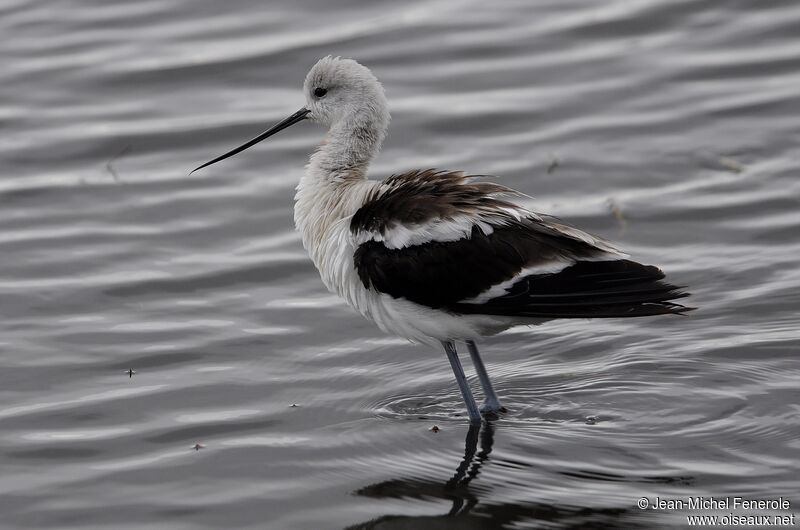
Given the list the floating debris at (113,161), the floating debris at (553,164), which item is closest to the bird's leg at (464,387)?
the floating debris at (553,164)

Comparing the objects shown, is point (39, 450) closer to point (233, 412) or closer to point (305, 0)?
point (233, 412)

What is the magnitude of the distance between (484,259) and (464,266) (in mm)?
93

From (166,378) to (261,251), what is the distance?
1737mm

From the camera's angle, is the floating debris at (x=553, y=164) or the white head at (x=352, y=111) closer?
the white head at (x=352, y=111)

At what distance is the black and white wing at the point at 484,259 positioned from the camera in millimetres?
5875

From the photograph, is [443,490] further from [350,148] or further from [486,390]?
[350,148]

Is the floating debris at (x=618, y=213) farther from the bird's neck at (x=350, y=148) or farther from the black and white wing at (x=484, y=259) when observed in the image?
the black and white wing at (x=484, y=259)

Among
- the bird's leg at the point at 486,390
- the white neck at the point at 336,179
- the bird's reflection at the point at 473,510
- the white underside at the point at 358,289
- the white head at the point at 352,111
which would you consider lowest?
the bird's reflection at the point at 473,510

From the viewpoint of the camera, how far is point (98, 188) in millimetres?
9414

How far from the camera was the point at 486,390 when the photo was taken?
6.33 m

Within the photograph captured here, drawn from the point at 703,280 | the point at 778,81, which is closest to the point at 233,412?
the point at 703,280

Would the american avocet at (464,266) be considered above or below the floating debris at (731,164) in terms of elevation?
below

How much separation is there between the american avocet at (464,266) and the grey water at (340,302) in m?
0.51

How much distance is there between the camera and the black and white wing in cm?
588
